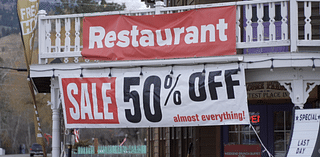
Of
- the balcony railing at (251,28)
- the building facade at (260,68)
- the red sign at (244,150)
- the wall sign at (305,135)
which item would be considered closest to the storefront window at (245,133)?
the building facade at (260,68)

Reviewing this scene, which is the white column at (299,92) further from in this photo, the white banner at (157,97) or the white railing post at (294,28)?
the white banner at (157,97)

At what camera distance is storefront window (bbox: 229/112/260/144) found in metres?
13.4

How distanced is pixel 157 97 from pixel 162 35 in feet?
4.55

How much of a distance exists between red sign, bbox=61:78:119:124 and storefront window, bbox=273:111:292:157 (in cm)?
481

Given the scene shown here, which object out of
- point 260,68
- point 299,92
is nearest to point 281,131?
point 299,92

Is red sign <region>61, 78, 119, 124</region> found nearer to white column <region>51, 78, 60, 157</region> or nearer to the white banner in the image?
the white banner

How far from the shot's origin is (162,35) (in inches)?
420

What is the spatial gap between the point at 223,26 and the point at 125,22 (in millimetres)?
2270

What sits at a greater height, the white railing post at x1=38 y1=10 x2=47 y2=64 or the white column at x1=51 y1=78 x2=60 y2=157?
the white railing post at x1=38 y1=10 x2=47 y2=64

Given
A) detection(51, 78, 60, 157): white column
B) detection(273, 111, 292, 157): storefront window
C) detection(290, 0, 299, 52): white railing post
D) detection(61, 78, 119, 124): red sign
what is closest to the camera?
detection(290, 0, 299, 52): white railing post


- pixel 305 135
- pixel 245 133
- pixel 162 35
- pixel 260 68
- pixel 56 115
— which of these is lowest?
pixel 245 133

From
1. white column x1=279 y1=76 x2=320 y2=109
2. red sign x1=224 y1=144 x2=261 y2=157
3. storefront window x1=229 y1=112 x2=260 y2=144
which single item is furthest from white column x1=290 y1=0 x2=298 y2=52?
red sign x1=224 y1=144 x2=261 y2=157

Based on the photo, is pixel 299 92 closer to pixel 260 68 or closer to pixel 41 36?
pixel 260 68

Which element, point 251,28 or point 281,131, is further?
point 281,131
